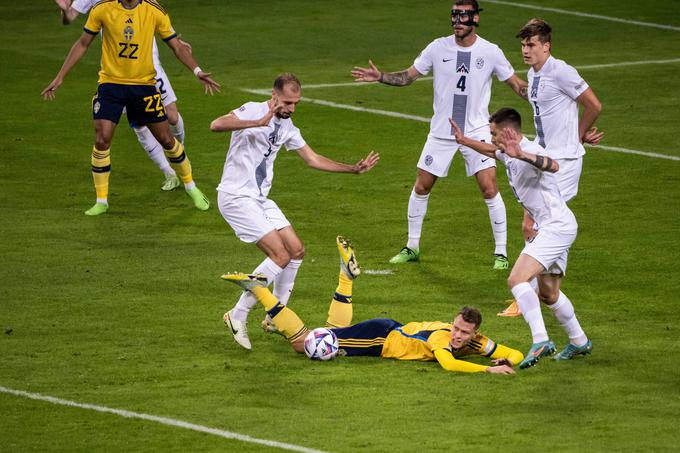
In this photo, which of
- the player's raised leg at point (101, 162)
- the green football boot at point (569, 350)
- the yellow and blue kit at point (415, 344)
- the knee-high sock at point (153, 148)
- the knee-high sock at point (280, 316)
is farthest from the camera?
the knee-high sock at point (153, 148)

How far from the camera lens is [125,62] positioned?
16750 millimetres

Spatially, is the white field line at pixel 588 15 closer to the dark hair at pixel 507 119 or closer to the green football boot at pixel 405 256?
the green football boot at pixel 405 256

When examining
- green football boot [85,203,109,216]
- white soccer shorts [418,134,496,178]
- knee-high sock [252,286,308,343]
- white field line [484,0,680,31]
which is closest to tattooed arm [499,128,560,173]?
knee-high sock [252,286,308,343]

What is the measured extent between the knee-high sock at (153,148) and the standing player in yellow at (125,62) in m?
1.13

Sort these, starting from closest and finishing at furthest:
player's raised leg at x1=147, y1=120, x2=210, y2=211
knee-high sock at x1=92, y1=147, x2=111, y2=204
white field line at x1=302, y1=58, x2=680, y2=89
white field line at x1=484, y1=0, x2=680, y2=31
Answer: knee-high sock at x1=92, y1=147, x2=111, y2=204, player's raised leg at x1=147, y1=120, x2=210, y2=211, white field line at x1=302, y1=58, x2=680, y2=89, white field line at x1=484, y1=0, x2=680, y2=31

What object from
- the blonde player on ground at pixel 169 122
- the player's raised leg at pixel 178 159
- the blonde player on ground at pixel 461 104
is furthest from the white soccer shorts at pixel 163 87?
the blonde player on ground at pixel 461 104

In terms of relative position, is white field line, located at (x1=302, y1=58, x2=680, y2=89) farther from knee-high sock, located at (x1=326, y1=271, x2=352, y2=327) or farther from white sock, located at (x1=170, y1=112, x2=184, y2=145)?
knee-high sock, located at (x1=326, y1=271, x2=352, y2=327)

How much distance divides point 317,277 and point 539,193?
12.1 ft

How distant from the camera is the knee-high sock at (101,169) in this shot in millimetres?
17094

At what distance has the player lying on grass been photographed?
11.3m

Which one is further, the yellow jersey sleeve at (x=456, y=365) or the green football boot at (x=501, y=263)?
the green football boot at (x=501, y=263)

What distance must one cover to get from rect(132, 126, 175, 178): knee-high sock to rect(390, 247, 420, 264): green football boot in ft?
14.3

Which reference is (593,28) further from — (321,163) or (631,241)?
(321,163)

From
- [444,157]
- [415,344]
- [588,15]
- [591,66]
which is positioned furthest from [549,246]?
[588,15]
